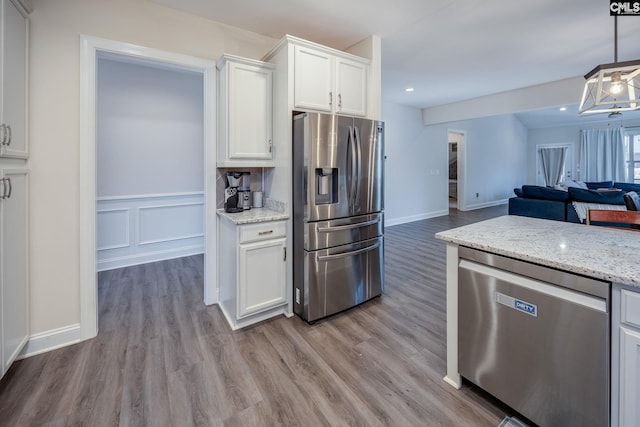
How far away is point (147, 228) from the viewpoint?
3967mm

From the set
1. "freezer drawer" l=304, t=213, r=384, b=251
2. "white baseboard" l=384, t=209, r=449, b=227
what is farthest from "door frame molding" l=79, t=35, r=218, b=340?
"white baseboard" l=384, t=209, r=449, b=227

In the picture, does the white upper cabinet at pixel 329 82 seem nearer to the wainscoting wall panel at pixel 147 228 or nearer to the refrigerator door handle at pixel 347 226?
the refrigerator door handle at pixel 347 226

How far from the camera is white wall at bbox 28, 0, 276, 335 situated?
194 centimetres

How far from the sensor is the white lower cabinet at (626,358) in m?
1.03

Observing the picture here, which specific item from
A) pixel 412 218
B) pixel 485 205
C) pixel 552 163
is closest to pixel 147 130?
pixel 412 218

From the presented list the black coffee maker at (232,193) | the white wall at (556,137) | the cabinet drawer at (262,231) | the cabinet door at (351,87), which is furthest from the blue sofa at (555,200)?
the black coffee maker at (232,193)

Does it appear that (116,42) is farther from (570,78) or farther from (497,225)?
(570,78)

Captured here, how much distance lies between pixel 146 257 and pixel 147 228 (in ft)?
1.31

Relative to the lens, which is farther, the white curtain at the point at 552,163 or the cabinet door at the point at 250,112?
the white curtain at the point at 552,163

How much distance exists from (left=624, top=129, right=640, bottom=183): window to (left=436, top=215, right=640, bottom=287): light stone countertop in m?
9.62

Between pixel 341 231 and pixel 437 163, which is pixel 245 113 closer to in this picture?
pixel 341 231

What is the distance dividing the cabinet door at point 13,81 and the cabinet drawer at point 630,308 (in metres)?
2.97

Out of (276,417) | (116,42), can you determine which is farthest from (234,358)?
(116,42)

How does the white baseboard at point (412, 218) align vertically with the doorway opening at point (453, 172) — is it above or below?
below
